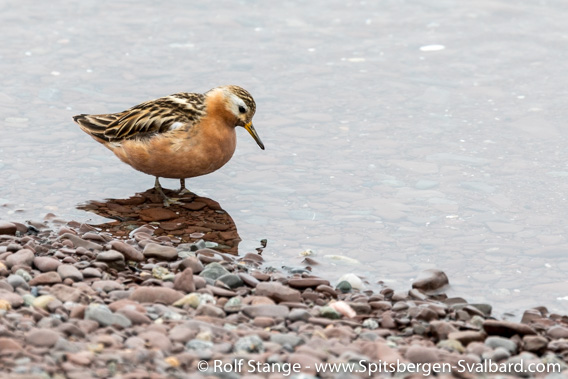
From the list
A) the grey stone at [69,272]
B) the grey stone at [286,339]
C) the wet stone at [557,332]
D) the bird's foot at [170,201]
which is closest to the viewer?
the grey stone at [286,339]

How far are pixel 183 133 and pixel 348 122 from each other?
137 inches

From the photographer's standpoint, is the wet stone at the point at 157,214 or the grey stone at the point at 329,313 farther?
the wet stone at the point at 157,214

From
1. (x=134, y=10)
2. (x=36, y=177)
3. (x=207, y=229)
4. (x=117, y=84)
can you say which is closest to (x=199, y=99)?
(x=207, y=229)

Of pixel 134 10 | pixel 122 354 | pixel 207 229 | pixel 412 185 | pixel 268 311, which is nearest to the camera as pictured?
pixel 122 354

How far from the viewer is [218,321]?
736 centimetres

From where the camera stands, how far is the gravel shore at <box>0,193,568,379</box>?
6305 millimetres

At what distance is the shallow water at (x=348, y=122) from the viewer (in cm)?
1054

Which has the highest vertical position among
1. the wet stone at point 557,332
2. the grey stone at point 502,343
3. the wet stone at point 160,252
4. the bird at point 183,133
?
the bird at point 183,133

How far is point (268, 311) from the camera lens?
25.3 feet

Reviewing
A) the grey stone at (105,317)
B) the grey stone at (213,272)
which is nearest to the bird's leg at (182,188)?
the grey stone at (213,272)

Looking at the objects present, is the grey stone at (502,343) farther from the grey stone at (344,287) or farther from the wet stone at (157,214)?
the wet stone at (157,214)

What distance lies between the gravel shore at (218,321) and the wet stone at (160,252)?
1 cm

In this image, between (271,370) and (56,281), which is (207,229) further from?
(271,370)

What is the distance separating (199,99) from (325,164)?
2.11m
